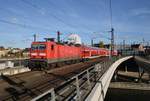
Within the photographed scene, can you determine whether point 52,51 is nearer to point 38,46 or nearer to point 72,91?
point 38,46

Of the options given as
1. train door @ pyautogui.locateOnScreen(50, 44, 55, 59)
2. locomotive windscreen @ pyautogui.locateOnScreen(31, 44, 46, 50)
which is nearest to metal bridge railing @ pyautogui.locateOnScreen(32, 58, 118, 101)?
train door @ pyautogui.locateOnScreen(50, 44, 55, 59)

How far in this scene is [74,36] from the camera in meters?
70.1

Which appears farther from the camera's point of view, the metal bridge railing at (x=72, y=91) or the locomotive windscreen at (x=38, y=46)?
the locomotive windscreen at (x=38, y=46)

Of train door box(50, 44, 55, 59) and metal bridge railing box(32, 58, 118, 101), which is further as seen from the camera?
train door box(50, 44, 55, 59)

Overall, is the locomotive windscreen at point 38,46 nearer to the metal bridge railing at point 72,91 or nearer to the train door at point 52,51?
the train door at point 52,51

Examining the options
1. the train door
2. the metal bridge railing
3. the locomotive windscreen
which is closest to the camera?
the metal bridge railing

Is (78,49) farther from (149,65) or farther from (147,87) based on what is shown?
(147,87)

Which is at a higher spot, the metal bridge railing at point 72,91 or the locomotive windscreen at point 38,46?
the locomotive windscreen at point 38,46

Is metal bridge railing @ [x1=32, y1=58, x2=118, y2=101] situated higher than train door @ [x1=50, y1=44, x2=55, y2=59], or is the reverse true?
train door @ [x1=50, y1=44, x2=55, y2=59]

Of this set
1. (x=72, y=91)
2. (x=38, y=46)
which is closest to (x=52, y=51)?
(x=38, y=46)

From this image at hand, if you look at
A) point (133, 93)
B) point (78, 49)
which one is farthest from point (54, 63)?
point (133, 93)

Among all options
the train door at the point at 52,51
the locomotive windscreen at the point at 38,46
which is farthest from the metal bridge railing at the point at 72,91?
the locomotive windscreen at the point at 38,46

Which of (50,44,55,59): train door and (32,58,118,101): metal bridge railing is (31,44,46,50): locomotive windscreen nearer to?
(50,44,55,59): train door

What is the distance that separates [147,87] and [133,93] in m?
3.82
